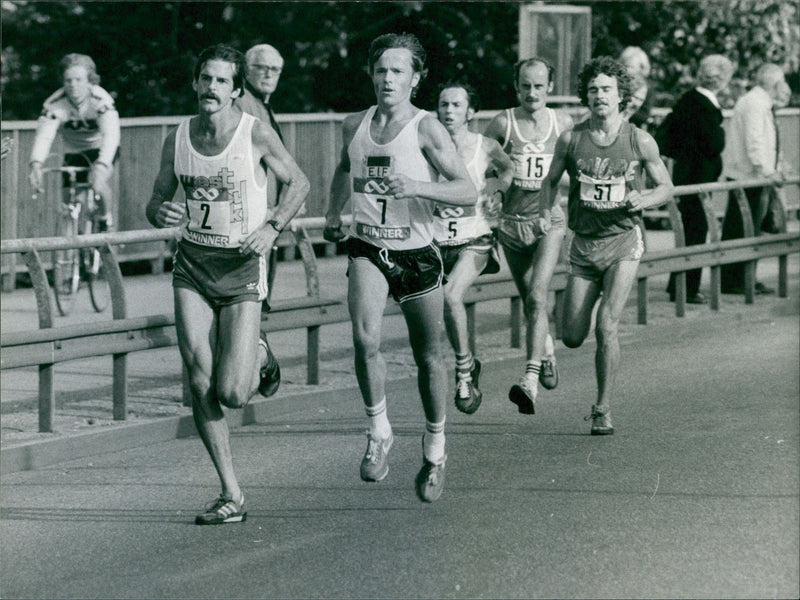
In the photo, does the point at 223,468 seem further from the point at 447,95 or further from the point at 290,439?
the point at 447,95

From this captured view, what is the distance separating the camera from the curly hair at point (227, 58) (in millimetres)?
7285

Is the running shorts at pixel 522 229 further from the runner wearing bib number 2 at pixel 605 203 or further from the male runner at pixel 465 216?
the runner wearing bib number 2 at pixel 605 203

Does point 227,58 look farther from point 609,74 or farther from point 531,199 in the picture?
point 531,199

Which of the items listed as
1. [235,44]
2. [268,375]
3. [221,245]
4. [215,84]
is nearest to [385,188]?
[221,245]

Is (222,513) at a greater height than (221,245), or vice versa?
(221,245)

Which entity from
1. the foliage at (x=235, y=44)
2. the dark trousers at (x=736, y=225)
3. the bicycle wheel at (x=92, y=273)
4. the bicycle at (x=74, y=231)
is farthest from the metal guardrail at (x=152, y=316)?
the foliage at (x=235, y=44)

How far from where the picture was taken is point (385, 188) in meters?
7.48

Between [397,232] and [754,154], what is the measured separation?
8.85 meters

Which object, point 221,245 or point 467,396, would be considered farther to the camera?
point 467,396

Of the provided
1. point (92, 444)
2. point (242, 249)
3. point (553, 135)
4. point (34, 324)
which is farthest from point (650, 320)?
point (242, 249)

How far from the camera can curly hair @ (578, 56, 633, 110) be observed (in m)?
9.33

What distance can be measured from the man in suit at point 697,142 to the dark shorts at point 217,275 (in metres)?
8.70

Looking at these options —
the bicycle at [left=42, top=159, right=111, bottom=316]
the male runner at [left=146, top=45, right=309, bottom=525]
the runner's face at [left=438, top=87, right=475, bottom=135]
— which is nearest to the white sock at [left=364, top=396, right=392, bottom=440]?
the male runner at [left=146, top=45, right=309, bottom=525]

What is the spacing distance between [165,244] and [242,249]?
1092 cm
